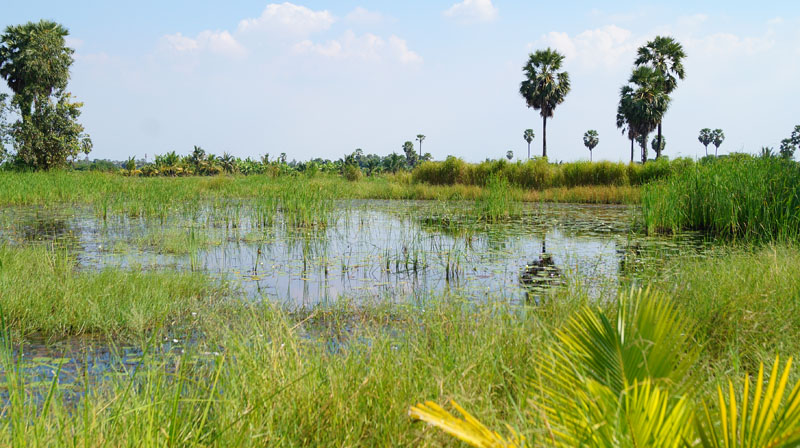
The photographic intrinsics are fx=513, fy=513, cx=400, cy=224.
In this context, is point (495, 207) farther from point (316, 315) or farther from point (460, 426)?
point (460, 426)

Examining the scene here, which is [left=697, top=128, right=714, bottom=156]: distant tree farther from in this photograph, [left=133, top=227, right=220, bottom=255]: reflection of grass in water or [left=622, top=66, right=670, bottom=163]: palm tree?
[left=133, top=227, right=220, bottom=255]: reflection of grass in water

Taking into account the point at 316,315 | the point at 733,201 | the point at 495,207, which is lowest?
the point at 316,315

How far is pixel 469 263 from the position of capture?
6.64m

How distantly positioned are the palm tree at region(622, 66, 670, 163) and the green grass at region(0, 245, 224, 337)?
32.0 m

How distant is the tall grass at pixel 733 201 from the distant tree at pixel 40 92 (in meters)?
28.3

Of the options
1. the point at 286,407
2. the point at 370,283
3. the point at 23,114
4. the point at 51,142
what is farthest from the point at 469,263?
the point at 23,114

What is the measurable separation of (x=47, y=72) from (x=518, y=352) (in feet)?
102

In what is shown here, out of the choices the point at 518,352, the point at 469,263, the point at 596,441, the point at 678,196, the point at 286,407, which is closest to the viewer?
the point at 596,441

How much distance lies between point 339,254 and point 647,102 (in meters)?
30.2

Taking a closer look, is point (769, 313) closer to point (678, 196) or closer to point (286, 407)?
point (286, 407)

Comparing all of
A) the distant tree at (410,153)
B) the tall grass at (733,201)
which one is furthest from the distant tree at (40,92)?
the distant tree at (410,153)

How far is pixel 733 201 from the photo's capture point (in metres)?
7.77

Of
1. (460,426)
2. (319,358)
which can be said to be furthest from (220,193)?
(460,426)

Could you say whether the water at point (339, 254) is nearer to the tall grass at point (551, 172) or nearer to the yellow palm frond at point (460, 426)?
the yellow palm frond at point (460, 426)
